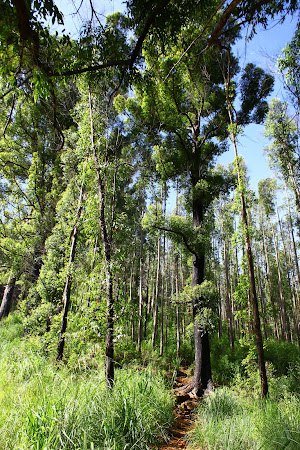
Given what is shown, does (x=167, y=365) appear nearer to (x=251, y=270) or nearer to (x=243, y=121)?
(x=251, y=270)

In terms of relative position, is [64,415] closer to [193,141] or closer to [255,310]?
[255,310]

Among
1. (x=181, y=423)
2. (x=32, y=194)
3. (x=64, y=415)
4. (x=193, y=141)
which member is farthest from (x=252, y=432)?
(x=32, y=194)

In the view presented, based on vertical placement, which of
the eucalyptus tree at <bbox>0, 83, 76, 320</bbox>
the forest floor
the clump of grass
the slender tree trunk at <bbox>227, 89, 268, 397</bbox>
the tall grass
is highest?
the eucalyptus tree at <bbox>0, 83, 76, 320</bbox>

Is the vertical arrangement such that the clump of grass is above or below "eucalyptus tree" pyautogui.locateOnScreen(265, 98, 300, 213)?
below

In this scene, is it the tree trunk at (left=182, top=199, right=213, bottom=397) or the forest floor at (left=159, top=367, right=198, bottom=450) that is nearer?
the forest floor at (left=159, top=367, right=198, bottom=450)

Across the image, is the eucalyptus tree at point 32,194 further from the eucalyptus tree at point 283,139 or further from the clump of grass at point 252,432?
the eucalyptus tree at point 283,139

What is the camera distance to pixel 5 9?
142cm

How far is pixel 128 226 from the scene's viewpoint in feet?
16.0

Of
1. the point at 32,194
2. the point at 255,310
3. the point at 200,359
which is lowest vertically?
the point at 200,359

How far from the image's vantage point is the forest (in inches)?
81.7

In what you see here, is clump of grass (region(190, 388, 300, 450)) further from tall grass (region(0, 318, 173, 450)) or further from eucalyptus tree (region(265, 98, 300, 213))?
eucalyptus tree (region(265, 98, 300, 213))

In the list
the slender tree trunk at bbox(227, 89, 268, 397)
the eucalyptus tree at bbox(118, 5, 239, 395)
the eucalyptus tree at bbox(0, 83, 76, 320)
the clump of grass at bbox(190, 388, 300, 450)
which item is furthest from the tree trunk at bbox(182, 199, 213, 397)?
the eucalyptus tree at bbox(0, 83, 76, 320)

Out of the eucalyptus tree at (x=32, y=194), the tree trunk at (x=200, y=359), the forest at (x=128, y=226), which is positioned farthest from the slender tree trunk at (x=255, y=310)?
the eucalyptus tree at (x=32, y=194)

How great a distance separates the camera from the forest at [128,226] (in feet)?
6.81
